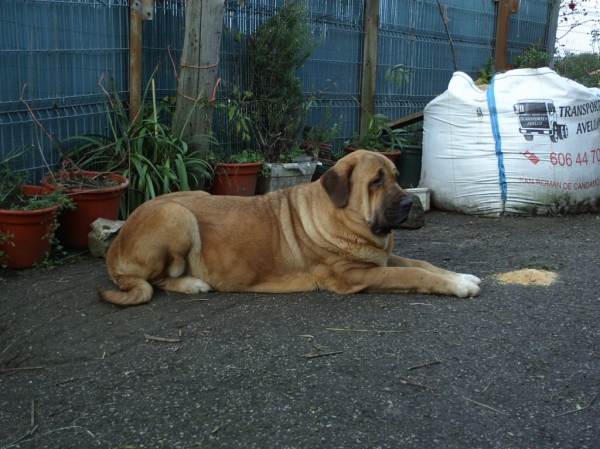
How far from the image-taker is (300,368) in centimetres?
329

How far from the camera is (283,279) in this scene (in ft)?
14.8

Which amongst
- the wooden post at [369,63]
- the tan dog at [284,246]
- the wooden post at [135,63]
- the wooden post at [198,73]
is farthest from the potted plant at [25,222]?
the wooden post at [369,63]

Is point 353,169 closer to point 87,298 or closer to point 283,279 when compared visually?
point 283,279

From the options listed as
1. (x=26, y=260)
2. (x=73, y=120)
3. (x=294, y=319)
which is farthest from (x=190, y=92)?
(x=294, y=319)

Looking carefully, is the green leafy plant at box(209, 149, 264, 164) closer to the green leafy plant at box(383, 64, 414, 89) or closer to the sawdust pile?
the green leafy plant at box(383, 64, 414, 89)

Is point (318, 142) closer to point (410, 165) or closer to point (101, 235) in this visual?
point (410, 165)

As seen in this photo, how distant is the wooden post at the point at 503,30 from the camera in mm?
10969

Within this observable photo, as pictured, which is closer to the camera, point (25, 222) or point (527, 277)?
point (527, 277)

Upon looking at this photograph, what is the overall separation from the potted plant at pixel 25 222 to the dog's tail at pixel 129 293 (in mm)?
900

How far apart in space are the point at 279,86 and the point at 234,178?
141 centimetres

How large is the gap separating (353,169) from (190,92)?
101 inches

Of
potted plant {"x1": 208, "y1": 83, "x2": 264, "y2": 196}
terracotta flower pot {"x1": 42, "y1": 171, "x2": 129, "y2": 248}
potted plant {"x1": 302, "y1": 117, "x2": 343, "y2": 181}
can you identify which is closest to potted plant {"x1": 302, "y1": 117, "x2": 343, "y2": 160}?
potted plant {"x1": 302, "y1": 117, "x2": 343, "y2": 181}

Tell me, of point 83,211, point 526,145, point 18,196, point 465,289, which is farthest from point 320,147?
point 465,289

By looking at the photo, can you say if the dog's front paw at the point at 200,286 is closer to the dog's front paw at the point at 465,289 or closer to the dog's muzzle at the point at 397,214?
the dog's muzzle at the point at 397,214
